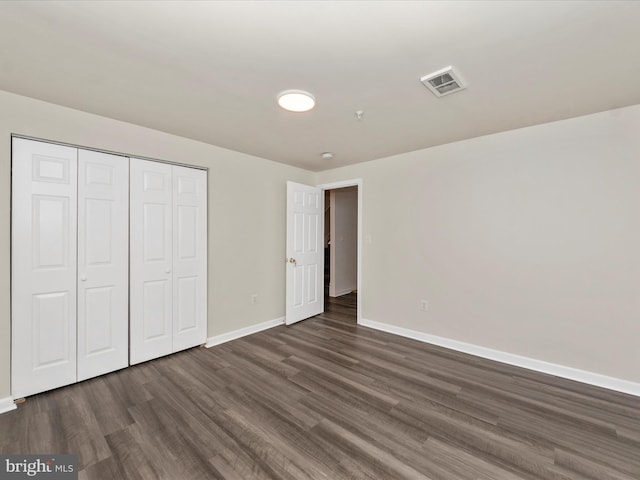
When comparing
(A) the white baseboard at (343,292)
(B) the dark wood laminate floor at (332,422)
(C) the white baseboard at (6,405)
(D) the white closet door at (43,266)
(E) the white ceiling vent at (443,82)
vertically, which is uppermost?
(E) the white ceiling vent at (443,82)

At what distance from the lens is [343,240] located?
625 centimetres

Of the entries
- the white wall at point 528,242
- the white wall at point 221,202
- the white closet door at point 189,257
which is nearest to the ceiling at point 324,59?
the white wall at point 221,202

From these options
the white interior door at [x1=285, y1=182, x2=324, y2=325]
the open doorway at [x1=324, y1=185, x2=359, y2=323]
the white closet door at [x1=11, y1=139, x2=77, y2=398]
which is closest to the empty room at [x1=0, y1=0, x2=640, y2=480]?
the white closet door at [x1=11, y1=139, x2=77, y2=398]

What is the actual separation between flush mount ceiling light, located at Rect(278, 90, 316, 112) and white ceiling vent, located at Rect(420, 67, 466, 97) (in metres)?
0.82

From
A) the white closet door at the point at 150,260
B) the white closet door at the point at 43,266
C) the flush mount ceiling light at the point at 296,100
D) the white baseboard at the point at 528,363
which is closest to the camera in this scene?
the flush mount ceiling light at the point at 296,100

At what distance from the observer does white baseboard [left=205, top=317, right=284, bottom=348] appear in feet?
11.1

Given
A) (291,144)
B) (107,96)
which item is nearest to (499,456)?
(291,144)

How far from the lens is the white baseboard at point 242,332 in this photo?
11.1 ft

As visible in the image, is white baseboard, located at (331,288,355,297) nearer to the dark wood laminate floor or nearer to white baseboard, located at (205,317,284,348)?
white baseboard, located at (205,317,284,348)

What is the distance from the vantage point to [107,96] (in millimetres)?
2193

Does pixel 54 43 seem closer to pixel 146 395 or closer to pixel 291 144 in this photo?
pixel 291 144

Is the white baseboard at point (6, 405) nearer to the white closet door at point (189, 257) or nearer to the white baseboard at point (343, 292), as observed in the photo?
the white closet door at point (189, 257)

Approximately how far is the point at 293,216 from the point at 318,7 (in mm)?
2910

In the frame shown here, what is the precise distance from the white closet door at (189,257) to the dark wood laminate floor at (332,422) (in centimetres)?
40
